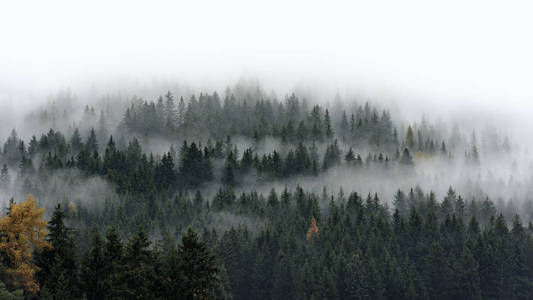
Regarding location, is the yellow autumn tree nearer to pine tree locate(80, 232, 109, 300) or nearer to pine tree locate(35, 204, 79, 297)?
pine tree locate(35, 204, 79, 297)

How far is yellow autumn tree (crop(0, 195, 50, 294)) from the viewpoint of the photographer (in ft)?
212

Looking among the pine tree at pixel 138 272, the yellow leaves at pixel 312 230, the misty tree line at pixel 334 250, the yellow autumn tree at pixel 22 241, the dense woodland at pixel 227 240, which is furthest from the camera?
the yellow leaves at pixel 312 230

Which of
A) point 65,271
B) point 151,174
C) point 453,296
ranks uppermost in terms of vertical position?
point 65,271

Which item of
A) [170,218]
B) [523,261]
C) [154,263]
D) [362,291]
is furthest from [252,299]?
[154,263]

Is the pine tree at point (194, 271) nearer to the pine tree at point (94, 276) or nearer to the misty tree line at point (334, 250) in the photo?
the pine tree at point (94, 276)

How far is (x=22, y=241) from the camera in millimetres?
67312

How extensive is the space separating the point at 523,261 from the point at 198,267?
321 ft

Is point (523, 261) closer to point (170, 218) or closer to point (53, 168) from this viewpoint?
point (170, 218)

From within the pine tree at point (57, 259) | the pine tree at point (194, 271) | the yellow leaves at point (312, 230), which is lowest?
the yellow leaves at point (312, 230)

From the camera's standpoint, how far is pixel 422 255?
436 ft

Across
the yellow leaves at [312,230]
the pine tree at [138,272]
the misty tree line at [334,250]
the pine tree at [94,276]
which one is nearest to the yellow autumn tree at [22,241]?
the misty tree line at [334,250]

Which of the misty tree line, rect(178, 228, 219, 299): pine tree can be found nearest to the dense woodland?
rect(178, 228, 219, 299): pine tree

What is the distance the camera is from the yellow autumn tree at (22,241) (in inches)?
2544

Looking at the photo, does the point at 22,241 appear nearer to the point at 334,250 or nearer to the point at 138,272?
the point at 138,272
